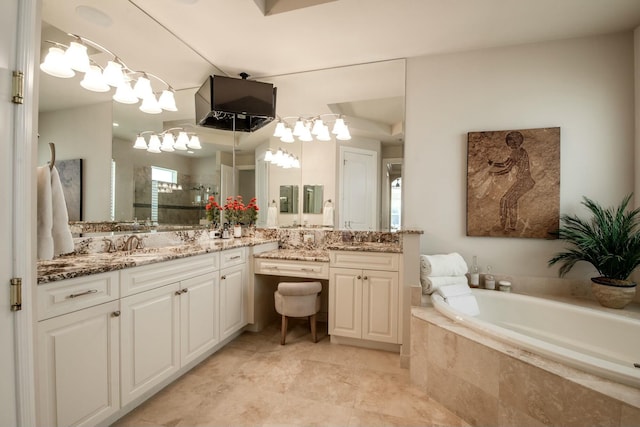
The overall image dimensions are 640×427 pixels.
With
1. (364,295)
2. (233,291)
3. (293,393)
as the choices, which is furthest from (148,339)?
(364,295)

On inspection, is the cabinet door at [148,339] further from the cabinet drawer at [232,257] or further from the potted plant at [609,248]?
the potted plant at [609,248]

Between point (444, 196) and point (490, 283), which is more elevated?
point (444, 196)

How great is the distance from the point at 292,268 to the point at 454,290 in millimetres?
1390

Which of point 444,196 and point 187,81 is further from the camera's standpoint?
point 187,81

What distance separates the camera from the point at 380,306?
2355 millimetres

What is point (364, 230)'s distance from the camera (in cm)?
288

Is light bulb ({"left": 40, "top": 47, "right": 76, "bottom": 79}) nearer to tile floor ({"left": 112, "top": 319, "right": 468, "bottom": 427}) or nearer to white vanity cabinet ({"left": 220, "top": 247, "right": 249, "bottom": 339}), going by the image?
white vanity cabinet ({"left": 220, "top": 247, "right": 249, "bottom": 339})

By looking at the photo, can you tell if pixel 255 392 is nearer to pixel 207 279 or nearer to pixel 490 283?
pixel 207 279

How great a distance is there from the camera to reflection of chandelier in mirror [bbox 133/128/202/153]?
2.21 m

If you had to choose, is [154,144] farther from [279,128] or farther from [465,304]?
[465,304]

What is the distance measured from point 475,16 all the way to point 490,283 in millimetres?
2104

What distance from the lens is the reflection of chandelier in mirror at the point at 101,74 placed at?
158 cm

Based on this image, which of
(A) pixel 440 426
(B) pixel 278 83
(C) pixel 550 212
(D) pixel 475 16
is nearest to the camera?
(A) pixel 440 426

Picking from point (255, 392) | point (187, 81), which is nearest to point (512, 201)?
point (255, 392)
